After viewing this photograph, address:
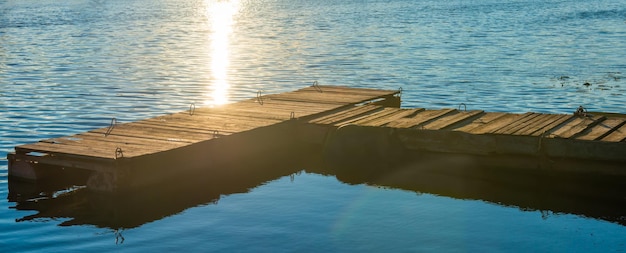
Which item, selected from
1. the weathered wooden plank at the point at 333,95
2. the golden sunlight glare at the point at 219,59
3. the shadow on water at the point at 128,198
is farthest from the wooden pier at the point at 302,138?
the golden sunlight glare at the point at 219,59

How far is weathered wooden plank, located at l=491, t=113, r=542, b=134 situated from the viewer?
17.0 m

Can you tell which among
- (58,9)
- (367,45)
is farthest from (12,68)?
(58,9)

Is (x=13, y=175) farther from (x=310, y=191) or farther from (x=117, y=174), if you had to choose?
(x=310, y=191)

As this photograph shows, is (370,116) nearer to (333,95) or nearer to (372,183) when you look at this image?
(372,183)

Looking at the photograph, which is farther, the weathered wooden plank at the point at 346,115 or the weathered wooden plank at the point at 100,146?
the weathered wooden plank at the point at 346,115

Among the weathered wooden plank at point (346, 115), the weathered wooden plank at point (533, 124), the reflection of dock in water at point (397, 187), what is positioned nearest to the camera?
the reflection of dock in water at point (397, 187)

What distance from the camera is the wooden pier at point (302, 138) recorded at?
608 inches

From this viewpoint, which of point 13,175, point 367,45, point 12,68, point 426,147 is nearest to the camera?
point 13,175

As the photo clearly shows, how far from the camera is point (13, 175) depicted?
53.4 ft

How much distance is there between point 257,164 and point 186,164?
7.83 ft

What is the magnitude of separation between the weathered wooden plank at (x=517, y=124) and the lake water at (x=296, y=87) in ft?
3.68

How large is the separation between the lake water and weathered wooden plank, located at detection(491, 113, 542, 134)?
1.12 m

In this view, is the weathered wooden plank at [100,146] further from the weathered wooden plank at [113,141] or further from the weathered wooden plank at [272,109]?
the weathered wooden plank at [272,109]

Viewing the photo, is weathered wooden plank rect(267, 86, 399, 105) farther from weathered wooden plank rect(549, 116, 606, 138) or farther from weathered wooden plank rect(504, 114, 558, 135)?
weathered wooden plank rect(549, 116, 606, 138)
